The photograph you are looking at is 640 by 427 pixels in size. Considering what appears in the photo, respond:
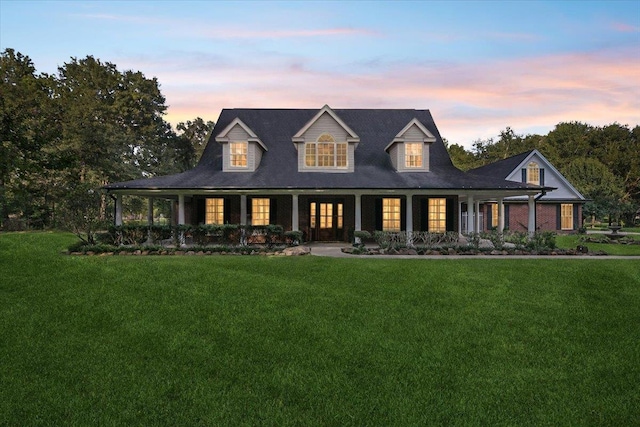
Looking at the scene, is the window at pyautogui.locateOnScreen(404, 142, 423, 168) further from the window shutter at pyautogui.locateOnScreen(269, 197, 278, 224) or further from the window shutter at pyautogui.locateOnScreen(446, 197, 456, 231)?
the window shutter at pyautogui.locateOnScreen(269, 197, 278, 224)

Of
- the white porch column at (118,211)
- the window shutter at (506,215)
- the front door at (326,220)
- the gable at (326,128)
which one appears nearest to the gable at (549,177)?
the window shutter at (506,215)

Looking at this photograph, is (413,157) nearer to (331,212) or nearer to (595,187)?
(331,212)

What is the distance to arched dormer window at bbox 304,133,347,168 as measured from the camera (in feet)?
65.5

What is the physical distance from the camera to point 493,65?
22.0 meters

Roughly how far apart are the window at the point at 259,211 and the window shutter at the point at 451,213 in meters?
9.93

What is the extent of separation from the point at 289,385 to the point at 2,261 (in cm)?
1155

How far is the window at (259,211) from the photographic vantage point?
20141 millimetres

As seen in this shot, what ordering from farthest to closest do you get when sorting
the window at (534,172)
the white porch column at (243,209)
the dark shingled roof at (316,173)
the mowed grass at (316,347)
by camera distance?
1. the window at (534,172)
2. the white porch column at (243,209)
3. the dark shingled roof at (316,173)
4. the mowed grass at (316,347)

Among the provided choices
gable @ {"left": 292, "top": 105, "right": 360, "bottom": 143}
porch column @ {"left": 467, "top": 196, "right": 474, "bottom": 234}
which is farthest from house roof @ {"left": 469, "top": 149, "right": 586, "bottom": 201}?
gable @ {"left": 292, "top": 105, "right": 360, "bottom": 143}

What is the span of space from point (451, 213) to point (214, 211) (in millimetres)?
12976

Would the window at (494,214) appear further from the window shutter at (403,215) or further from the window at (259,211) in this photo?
the window at (259,211)

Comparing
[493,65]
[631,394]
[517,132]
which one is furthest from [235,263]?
[517,132]

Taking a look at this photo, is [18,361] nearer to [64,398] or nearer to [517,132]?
[64,398]

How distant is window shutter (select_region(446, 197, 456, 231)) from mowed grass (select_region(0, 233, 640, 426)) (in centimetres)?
951
